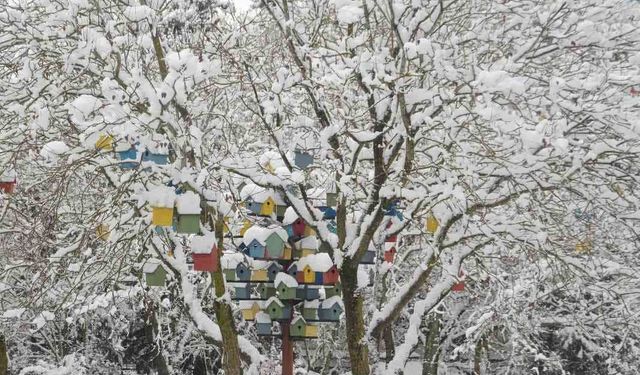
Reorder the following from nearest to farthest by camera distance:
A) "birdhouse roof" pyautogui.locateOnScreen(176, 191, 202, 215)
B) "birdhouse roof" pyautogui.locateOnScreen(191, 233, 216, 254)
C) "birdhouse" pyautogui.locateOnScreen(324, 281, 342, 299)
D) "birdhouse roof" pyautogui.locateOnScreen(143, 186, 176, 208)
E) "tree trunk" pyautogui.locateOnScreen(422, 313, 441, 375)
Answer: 1. "birdhouse roof" pyautogui.locateOnScreen(143, 186, 176, 208)
2. "birdhouse roof" pyautogui.locateOnScreen(176, 191, 202, 215)
3. "birdhouse roof" pyautogui.locateOnScreen(191, 233, 216, 254)
4. "birdhouse" pyautogui.locateOnScreen(324, 281, 342, 299)
5. "tree trunk" pyautogui.locateOnScreen(422, 313, 441, 375)

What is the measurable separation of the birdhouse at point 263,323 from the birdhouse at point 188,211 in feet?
4.13

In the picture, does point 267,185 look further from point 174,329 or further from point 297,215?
point 174,329

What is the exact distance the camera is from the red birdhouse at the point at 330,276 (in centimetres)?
635

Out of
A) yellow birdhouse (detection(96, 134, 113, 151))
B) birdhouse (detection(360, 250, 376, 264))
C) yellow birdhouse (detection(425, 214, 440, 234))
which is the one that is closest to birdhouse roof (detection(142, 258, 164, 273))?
yellow birdhouse (detection(96, 134, 113, 151))

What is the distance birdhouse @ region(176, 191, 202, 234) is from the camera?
5.48m

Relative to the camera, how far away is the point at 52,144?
539 cm

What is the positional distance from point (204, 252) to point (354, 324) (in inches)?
72.5

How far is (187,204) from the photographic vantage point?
548 centimetres

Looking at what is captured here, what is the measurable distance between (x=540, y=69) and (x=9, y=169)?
188 inches

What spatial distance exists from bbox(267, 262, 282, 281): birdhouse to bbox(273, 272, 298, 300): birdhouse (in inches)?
6.0

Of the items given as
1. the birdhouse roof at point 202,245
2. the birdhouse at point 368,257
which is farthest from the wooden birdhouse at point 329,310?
the birdhouse roof at point 202,245

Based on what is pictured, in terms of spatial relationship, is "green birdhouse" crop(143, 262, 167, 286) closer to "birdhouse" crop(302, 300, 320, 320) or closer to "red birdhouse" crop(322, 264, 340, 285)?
"birdhouse" crop(302, 300, 320, 320)

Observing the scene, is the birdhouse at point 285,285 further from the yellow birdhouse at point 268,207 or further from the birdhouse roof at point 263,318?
the yellow birdhouse at point 268,207

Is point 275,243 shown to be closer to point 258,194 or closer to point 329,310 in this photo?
point 258,194
